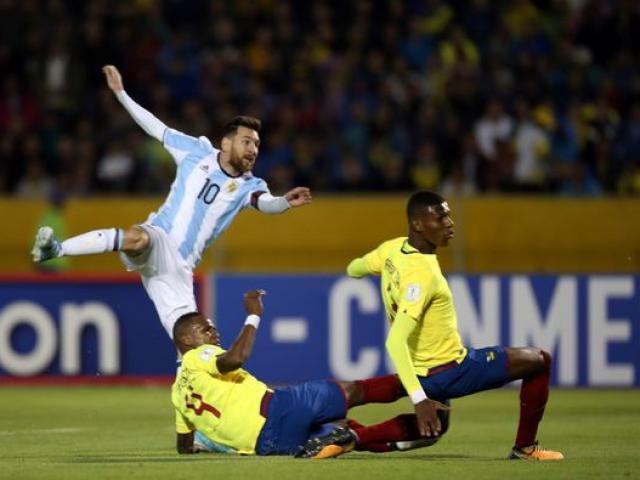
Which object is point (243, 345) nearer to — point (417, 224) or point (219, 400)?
point (219, 400)

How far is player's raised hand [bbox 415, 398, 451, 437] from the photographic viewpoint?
8.48 metres

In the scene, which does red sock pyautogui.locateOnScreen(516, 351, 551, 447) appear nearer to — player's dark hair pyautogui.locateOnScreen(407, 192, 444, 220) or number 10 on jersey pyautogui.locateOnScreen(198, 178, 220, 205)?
player's dark hair pyautogui.locateOnScreen(407, 192, 444, 220)

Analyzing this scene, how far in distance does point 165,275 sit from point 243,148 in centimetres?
112

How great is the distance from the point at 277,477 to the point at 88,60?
12.2 meters

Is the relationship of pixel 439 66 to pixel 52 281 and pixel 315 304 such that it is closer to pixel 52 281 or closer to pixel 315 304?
pixel 315 304

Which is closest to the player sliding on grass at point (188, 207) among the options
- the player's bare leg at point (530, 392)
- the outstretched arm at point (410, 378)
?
the outstretched arm at point (410, 378)

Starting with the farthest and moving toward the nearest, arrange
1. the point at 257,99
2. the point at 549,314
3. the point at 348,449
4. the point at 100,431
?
1. the point at 257,99
2. the point at 549,314
3. the point at 100,431
4. the point at 348,449

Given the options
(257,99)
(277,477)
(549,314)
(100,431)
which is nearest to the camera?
(277,477)

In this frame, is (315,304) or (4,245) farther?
(4,245)

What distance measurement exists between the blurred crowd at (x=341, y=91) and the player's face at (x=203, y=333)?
843 cm

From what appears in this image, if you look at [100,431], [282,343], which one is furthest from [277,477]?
[282,343]

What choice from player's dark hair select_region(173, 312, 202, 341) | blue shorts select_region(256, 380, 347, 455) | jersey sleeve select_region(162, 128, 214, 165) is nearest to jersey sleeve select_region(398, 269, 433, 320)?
blue shorts select_region(256, 380, 347, 455)

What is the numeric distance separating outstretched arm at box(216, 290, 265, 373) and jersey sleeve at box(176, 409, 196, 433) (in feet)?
2.03

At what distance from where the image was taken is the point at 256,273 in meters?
17.1
